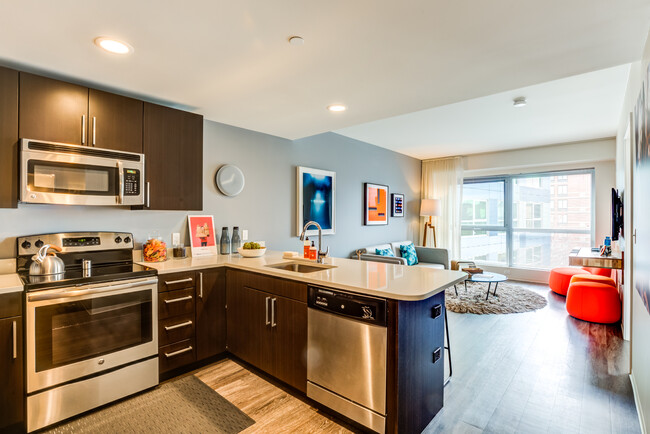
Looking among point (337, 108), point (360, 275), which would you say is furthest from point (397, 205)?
point (360, 275)

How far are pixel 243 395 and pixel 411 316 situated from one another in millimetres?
1331

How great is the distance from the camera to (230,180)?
10.9 feet

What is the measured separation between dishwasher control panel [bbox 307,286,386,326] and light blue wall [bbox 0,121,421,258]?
5.50 ft

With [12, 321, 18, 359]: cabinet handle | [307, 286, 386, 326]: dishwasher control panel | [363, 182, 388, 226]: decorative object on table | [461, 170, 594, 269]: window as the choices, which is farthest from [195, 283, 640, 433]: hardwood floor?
[461, 170, 594, 269]: window

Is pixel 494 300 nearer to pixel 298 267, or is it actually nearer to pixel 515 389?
pixel 515 389

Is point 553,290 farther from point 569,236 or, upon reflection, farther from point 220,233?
point 220,233

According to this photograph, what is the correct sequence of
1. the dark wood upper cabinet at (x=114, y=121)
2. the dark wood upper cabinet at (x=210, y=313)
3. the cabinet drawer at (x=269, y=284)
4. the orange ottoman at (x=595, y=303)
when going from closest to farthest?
1. the cabinet drawer at (x=269, y=284)
2. the dark wood upper cabinet at (x=114, y=121)
3. the dark wood upper cabinet at (x=210, y=313)
4. the orange ottoman at (x=595, y=303)

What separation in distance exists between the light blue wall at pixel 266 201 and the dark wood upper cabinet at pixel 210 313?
26.0 inches

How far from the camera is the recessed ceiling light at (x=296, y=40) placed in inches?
67.6

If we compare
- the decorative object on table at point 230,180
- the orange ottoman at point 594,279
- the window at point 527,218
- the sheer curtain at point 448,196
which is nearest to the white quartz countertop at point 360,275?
the decorative object on table at point 230,180

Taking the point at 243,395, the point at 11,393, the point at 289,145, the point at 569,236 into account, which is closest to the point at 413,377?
the point at 243,395

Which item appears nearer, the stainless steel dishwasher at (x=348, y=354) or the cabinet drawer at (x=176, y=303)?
the stainless steel dishwasher at (x=348, y=354)

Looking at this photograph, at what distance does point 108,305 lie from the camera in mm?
2086

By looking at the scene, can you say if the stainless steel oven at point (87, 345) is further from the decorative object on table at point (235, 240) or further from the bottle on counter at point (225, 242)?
the decorative object on table at point (235, 240)
